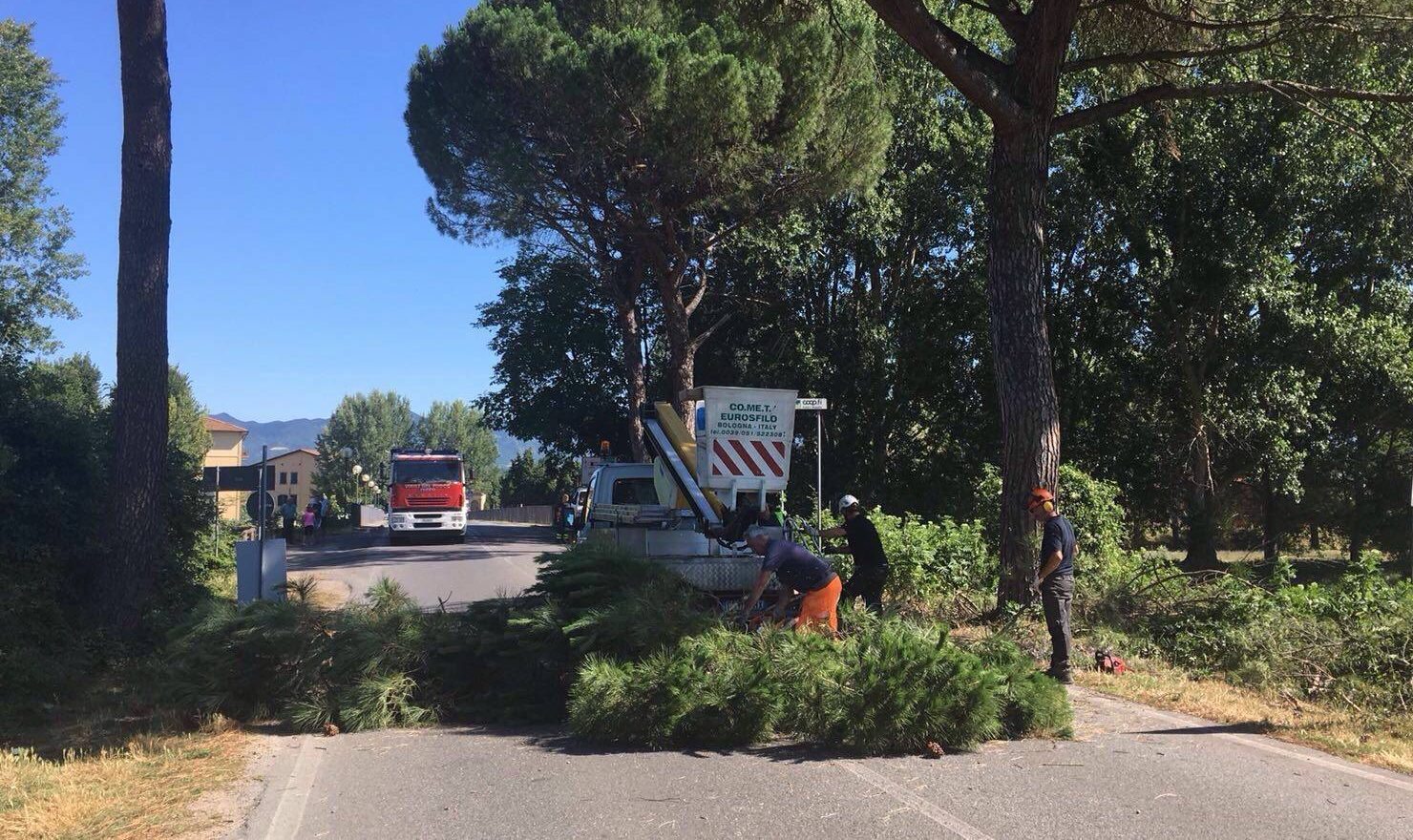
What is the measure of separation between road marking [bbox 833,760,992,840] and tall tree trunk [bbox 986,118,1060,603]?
5480 mm

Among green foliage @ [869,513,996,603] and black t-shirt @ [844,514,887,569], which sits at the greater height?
black t-shirt @ [844,514,887,569]

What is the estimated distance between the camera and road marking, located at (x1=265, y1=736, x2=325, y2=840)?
562cm

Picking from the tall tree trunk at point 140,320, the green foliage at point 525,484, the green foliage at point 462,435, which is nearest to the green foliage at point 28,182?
the tall tree trunk at point 140,320

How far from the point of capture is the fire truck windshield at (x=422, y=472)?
1352 inches

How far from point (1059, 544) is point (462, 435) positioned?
5549 inches

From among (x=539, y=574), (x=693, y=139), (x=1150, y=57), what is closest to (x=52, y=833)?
(x=539, y=574)

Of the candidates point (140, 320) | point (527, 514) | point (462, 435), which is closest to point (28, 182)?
point (140, 320)

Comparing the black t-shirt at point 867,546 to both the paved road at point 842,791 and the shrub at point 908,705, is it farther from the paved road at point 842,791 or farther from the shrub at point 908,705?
the shrub at point 908,705

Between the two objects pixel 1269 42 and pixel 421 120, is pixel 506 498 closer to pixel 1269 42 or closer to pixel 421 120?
pixel 421 120

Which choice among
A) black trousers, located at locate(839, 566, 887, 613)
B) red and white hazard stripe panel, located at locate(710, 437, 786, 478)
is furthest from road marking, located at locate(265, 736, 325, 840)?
black trousers, located at locate(839, 566, 887, 613)

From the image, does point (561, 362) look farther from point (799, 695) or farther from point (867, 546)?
point (799, 695)

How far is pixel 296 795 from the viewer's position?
247 inches

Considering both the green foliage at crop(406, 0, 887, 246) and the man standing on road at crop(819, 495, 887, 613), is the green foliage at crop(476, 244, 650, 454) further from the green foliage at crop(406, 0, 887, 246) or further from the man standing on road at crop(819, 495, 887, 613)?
the man standing on road at crop(819, 495, 887, 613)

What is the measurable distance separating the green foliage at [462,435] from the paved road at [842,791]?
125 meters
